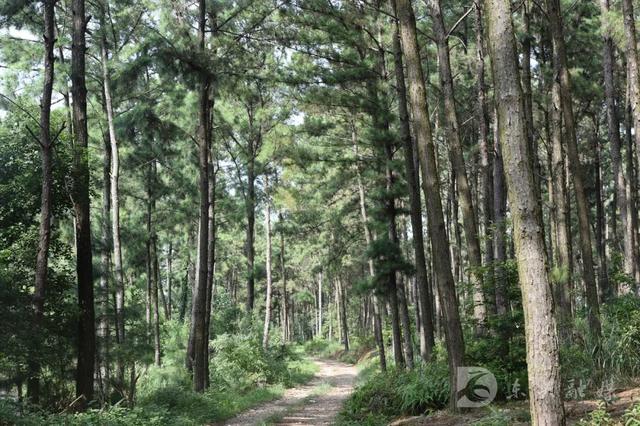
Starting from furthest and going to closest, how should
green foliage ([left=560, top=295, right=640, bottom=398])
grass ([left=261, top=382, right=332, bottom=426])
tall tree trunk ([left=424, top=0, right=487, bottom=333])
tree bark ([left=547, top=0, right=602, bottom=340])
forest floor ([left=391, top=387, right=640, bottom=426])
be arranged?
1. grass ([left=261, top=382, right=332, bottom=426])
2. tall tree trunk ([left=424, top=0, right=487, bottom=333])
3. tree bark ([left=547, top=0, right=602, bottom=340])
4. green foliage ([left=560, top=295, right=640, bottom=398])
5. forest floor ([left=391, top=387, right=640, bottom=426])

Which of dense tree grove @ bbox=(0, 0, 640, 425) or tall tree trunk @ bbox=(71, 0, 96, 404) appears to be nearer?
dense tree grove @ bbox=(0, 0, 640, 425)

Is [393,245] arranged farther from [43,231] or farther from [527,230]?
[527,230]

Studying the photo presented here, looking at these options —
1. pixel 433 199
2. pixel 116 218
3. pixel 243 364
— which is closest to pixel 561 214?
pixel 433 199

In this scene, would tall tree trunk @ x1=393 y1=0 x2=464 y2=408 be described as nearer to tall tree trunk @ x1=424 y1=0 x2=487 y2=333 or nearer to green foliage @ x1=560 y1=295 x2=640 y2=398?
green foliage @ x1=560 y1=295 x2=640 y2=398

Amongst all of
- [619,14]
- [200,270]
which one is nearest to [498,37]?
[619,14]

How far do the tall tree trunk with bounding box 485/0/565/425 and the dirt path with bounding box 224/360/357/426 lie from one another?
729 cm

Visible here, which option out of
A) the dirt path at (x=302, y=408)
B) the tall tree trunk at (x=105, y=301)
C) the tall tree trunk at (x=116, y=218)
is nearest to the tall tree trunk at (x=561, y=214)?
the dirt path at (x=302, y=408)

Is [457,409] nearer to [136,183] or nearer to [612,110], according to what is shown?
[612,110]

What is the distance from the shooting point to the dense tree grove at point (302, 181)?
774 centimetres

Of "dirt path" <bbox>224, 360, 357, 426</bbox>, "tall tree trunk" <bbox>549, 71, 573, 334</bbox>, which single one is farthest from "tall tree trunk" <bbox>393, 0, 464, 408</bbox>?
"dirt path" <bbox>224, 360, 357, 426</bbox>

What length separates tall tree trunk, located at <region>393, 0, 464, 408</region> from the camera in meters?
7.67

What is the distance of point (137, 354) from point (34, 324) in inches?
146

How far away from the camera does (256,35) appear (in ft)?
44.7

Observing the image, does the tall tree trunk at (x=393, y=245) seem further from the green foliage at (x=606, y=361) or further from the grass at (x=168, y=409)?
the green foliage at (x=606, y=361)
